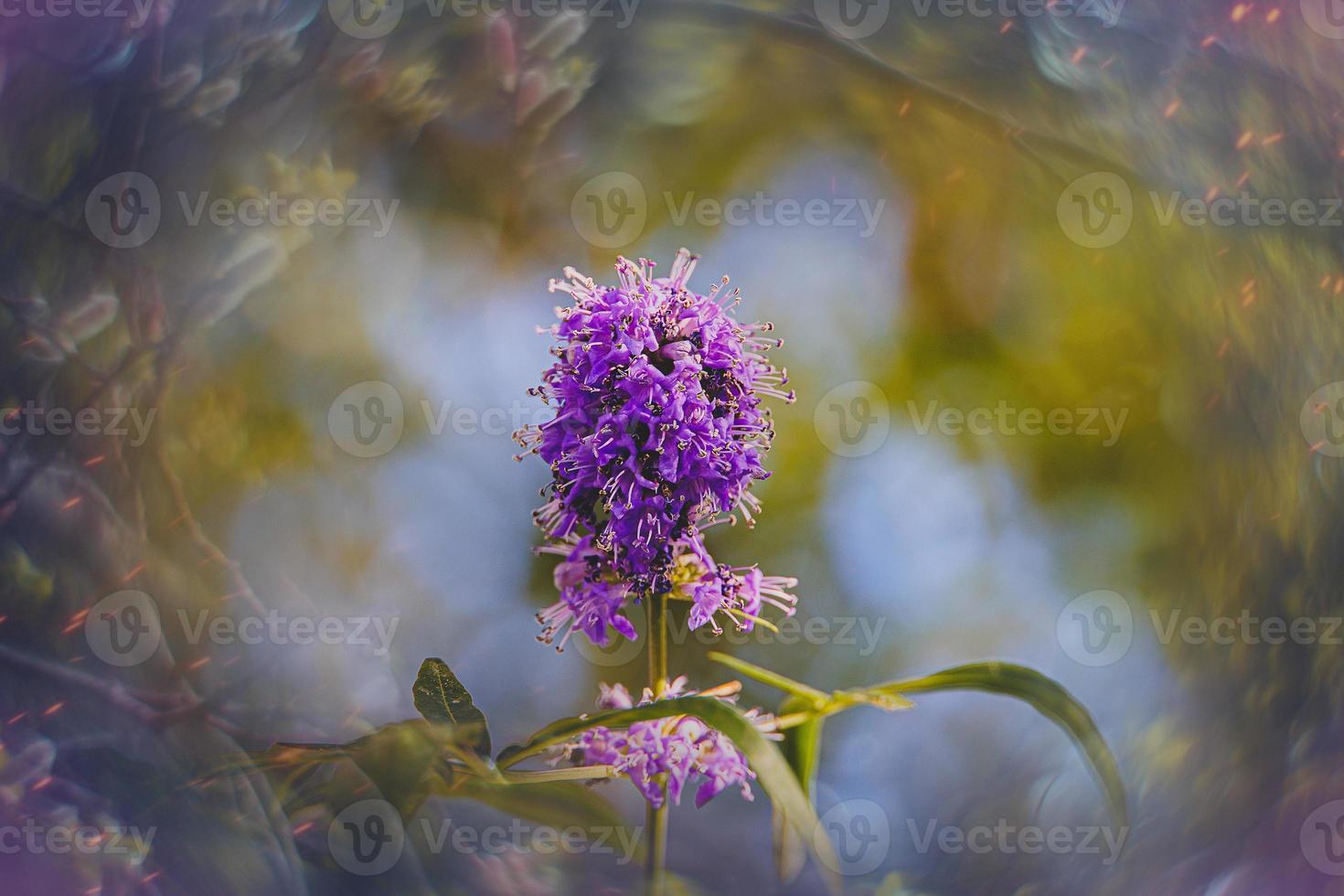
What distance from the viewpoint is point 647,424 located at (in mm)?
483

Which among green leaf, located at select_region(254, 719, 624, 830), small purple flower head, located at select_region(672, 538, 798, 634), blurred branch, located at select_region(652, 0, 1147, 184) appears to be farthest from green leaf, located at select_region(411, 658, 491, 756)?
blurred branch, located at select_region(652, 0, 1147, 184)

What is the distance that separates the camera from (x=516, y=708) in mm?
825

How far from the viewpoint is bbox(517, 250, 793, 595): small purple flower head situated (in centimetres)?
48

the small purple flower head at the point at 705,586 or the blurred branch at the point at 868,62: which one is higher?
the blurred branch at the point at 868,62

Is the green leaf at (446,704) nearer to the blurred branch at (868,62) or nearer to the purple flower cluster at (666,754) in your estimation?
the purple flower cluster at (666,754)

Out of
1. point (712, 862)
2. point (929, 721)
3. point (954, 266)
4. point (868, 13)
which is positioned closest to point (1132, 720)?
point (929, 721)

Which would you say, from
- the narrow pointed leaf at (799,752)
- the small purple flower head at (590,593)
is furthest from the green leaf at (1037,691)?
the small purple flower head at (590,593)

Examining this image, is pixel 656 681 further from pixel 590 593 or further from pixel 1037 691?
pixel 1037 691

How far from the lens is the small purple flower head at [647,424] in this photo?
48 cm

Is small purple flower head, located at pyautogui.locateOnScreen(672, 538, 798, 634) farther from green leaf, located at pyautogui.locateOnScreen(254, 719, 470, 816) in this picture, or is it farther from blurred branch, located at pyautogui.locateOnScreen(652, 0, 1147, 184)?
blurred branch, located at pyautogui.locateOnScreen(652, 0, 1147, 184)

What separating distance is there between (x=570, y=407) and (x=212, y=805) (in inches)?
11.8

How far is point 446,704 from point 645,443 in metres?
0.16

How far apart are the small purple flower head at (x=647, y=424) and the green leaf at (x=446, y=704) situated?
10 centimetres

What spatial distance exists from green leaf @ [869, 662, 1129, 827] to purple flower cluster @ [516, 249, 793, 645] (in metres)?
0.11
